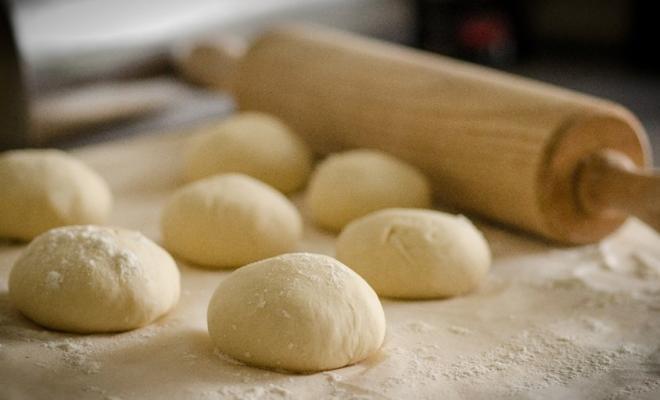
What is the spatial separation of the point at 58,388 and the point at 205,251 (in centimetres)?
55

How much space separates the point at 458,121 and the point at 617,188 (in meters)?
0.40

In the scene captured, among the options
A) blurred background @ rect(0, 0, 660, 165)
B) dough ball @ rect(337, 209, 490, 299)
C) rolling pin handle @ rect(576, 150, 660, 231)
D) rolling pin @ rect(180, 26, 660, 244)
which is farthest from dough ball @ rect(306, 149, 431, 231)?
blurred background @ rect(0, 0, 660, 165)

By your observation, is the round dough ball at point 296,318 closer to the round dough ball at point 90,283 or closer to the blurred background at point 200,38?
the round dough ball at point 90,283

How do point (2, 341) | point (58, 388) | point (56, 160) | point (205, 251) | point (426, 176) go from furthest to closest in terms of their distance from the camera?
point (426, 176), point (56, 160), point (205, 251), point (2, 341), point (58, 388)

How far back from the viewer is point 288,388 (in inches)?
55.3

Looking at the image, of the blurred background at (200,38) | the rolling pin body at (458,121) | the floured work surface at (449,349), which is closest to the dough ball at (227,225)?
the floured work surface at (449,349)

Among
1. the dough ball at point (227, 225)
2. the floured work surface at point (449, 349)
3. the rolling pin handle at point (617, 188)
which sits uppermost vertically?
the rolling pin handle at point (617, 188)

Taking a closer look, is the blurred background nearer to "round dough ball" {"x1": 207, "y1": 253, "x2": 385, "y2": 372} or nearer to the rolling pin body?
the rolling pin body

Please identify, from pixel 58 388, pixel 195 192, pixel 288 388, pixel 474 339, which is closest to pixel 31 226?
pixel 195 192

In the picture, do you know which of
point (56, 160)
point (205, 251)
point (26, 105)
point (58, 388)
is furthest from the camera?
point (26, 105)

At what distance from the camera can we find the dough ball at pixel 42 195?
6.36 feet

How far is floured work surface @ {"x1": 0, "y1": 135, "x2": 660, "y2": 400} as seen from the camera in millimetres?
1409

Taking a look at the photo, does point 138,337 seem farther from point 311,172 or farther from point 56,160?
point 311,172

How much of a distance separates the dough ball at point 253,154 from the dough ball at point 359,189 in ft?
0.63
